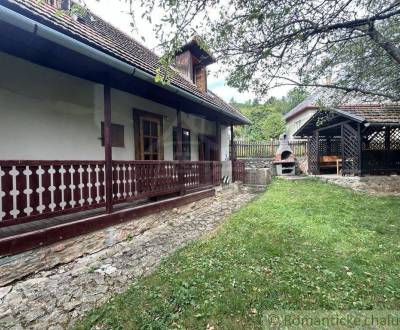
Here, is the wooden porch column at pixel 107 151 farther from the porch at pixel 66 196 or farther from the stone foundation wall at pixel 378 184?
the stone foundation wall at pixel 378 184

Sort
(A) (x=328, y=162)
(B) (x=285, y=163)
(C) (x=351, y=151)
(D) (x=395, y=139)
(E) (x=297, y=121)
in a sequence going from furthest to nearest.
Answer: (E) (x=297, y=121) < (B) (x=285, y=163) < (A) (x=328, y=162) < (D) (x=395, y=139) < (C) (x=351, y=151)

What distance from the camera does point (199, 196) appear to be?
725 cm

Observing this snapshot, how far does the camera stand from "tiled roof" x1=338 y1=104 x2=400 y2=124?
9617mm

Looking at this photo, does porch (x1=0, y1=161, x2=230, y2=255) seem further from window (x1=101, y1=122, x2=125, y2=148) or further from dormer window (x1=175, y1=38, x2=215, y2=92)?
dormer window (x1=175, y1=38, x2=215, y2=92)

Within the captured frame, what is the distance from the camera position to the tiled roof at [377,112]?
962cm

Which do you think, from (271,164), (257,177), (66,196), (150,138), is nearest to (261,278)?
(66,196)

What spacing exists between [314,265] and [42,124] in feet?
16.9

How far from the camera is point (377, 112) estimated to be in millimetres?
10305

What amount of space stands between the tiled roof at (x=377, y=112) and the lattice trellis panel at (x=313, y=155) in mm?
3033

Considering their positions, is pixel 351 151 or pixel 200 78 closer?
pixel 200 78

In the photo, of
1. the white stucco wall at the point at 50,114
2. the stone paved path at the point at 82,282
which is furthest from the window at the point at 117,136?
the stone paved path at the point at 82,282

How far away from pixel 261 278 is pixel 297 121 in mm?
25860

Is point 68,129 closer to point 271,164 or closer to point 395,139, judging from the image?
point 271,164

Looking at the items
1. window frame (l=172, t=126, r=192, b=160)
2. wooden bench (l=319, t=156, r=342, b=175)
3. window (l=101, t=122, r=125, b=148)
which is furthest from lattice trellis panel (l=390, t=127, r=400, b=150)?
window (l=101, t=122, r=125, b=148)
